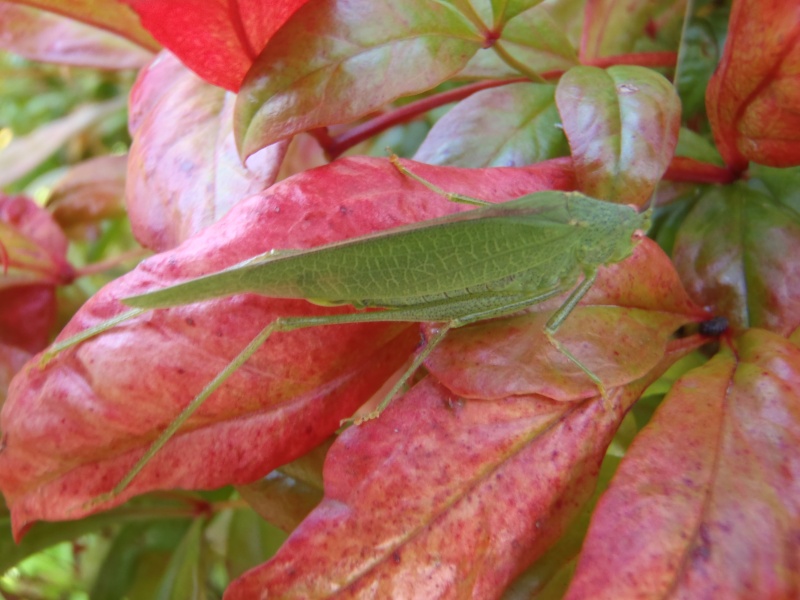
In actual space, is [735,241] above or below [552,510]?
above

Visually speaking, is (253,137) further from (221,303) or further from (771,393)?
(771,393)

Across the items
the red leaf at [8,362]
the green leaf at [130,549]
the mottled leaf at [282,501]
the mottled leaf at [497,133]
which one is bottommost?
the green leaf at [130,549]

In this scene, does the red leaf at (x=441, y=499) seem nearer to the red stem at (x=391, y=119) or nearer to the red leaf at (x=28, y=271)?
the red stem at (x=391, y=119)

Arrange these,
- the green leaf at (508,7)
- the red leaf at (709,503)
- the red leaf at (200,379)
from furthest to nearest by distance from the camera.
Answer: the green leaf at (508,7) < the red leaf at (200,379) < the red leaf at (709,503)

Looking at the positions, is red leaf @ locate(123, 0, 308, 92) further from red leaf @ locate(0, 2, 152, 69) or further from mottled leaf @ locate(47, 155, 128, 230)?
mottled leaf @ locate(47, 155, 128, 230)

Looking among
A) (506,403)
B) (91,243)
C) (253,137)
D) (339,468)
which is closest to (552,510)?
(506,403)

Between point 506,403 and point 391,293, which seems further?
point 391,293

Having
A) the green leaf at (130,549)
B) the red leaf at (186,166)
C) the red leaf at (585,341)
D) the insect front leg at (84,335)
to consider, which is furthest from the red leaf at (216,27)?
the green leaf at (130,549)
